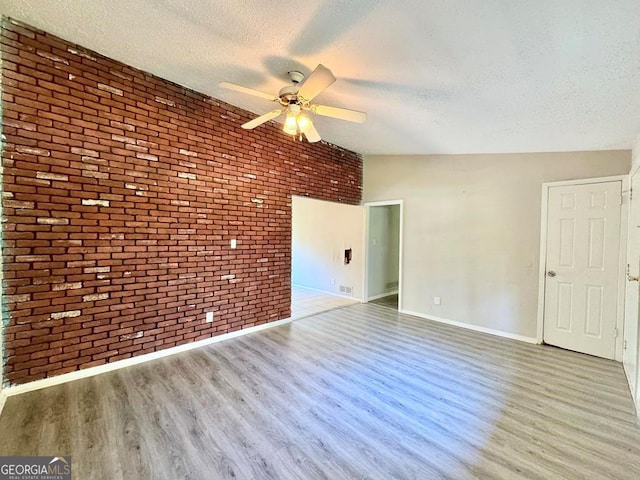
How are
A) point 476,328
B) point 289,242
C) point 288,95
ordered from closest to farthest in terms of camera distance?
1. point 288,95
2. point 476,328
3. point 289,242

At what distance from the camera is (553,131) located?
2.87m

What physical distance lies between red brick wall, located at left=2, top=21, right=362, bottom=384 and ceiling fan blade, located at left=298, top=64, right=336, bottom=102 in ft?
5.80

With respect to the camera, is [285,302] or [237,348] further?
[285,302]

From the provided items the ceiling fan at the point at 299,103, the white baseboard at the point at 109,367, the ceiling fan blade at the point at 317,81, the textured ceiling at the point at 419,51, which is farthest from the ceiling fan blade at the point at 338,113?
the white baseboard at the point at 109,367

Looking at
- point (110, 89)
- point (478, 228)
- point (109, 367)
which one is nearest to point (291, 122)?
point (110, 89)

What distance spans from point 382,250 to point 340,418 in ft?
14.3

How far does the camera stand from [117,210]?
9.18 feet

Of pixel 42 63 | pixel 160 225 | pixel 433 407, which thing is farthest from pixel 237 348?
pixel 42 63

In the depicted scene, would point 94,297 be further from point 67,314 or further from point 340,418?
point 340,418

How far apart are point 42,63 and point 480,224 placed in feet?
17.0

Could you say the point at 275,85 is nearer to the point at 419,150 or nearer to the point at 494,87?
the point at 494,87

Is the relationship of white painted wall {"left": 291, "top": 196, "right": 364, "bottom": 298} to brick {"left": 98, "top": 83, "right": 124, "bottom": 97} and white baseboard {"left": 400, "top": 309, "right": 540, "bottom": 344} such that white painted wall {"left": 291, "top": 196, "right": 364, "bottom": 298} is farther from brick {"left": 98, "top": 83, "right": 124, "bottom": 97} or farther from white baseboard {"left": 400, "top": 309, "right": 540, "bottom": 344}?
brick {"left": 98, "top": 83, "right": 124, "bottom": 97}

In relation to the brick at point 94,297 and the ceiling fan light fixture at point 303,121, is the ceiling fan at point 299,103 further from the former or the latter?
the brick at point 94,297

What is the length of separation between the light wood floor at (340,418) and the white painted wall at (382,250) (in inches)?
107
